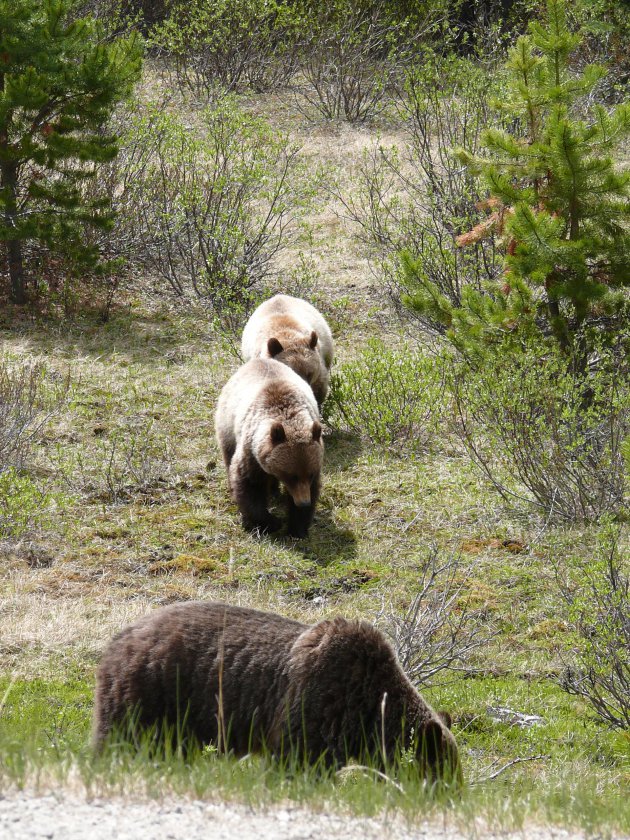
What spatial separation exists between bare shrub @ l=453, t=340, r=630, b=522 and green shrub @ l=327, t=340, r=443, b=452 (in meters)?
1.17

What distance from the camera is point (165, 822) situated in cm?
328

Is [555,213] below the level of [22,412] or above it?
above

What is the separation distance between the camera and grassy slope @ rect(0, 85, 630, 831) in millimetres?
4258

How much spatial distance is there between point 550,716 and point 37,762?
359 cm

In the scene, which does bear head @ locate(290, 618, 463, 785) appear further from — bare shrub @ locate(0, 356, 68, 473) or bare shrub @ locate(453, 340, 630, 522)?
bare shrub @ locate(0, 356, 68, 473)

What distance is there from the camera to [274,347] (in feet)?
34.2

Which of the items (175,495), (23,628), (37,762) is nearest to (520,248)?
(175,495)

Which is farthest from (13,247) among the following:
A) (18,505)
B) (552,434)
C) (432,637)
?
(432,637)

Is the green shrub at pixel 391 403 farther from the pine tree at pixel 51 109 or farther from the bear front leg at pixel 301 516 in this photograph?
the pine tree at pixel 51 109

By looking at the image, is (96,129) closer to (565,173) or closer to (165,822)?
(565,173)

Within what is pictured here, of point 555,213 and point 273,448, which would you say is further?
point 555,213

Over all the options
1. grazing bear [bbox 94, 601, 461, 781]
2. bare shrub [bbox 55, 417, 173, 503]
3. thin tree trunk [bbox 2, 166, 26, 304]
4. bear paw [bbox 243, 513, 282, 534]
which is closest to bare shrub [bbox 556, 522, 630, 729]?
grazing bear [bbox 94, 601, 461, 781]

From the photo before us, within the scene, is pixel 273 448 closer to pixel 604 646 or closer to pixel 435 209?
pixel 604 646

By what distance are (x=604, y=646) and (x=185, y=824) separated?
350 centimetres
